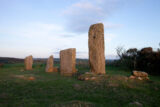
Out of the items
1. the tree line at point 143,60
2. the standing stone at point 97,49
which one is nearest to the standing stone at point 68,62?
the standing stone at point 97,49

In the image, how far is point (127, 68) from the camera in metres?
Result: 25.2

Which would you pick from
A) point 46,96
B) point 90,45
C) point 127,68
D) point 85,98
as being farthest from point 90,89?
point 127,68

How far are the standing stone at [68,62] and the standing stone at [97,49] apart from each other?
302 centimetres

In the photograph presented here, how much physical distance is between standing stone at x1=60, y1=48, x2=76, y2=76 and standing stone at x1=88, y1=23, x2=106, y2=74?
9.92 ft

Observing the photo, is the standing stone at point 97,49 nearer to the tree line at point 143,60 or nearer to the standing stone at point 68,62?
the standing stone at point 68,62

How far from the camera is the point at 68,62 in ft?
56.1

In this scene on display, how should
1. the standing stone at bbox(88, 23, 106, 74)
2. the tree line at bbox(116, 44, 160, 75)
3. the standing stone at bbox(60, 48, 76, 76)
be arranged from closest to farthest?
the standing stone at bbox(88, 23, 106, 74)
the standing stone at bbox(60, 48, 76, 76)
the tree line at bbox(116, 44, 160, 75)

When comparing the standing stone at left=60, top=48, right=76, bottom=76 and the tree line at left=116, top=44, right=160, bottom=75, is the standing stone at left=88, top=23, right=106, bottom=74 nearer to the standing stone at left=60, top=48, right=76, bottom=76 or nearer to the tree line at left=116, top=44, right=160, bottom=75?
the standing stone at left=60, top=48, right=76, bottom=76

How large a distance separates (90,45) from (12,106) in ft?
32.4

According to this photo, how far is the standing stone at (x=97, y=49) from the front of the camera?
45.9ft

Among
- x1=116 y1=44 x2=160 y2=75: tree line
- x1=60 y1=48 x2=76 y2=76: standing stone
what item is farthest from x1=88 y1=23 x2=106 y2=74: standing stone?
x1=116 y1=44 x2=160 y2=75: tree line

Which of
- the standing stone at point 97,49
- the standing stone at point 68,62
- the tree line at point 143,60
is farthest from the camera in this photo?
the tree line at point 143,60

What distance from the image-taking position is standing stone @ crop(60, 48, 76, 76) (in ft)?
55.2

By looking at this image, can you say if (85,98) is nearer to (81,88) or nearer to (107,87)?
(81,88)
